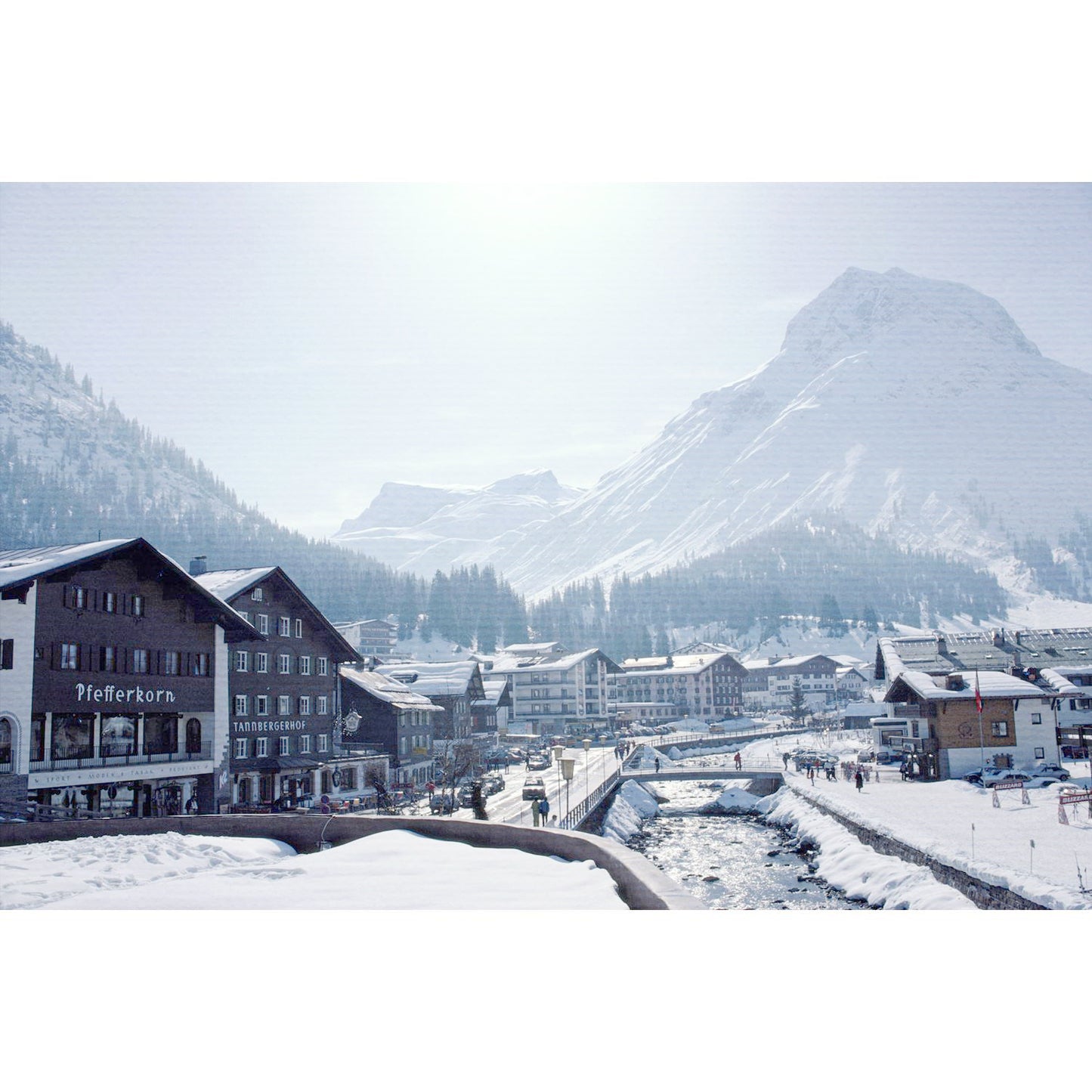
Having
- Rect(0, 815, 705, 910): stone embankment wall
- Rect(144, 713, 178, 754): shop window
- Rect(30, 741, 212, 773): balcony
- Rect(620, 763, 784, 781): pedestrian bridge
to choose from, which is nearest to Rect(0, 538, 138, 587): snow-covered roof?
Rect(30, 741, 212, 773): balcony

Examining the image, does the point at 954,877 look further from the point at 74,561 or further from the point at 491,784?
the point at 491,784

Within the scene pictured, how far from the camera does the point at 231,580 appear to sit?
39.4 m

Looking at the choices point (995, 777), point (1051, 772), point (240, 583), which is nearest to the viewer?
point (240, 583)

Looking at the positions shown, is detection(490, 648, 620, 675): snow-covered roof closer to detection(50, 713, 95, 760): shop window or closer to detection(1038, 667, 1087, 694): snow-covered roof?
detection(1038, 667, 1087, 694): snow-covered roof

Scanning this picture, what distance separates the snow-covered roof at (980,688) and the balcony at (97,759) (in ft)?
109

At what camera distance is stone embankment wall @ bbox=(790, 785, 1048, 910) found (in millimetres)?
21328

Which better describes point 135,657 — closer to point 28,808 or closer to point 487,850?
point 28,808

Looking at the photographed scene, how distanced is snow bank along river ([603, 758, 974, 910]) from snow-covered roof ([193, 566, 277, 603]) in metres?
19.0

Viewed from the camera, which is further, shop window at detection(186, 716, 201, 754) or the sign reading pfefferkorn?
shop window at detection(186, 716, 201, 754)

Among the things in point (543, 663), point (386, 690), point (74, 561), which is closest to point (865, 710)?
point (543, 663)

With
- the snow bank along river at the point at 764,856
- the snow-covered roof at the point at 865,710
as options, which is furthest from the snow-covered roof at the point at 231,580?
the snow-covered roof at the point at 865,710

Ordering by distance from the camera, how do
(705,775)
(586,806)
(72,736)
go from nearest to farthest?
(72,736) → (586,806) → (705,775)

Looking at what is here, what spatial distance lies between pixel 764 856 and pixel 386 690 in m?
24.7

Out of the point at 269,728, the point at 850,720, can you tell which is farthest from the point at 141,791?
the point at 850,720
